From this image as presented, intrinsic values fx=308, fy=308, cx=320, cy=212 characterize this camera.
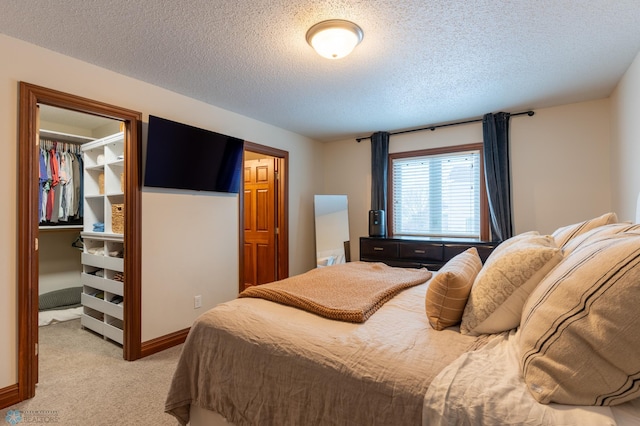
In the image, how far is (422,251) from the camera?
3729mm

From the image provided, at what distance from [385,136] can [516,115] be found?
159cm

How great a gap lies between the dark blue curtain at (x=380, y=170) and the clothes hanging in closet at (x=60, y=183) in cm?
394

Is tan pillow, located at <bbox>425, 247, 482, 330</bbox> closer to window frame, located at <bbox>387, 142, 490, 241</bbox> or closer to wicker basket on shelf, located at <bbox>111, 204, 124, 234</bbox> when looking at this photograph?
window frame, located at <bbox>387, 142, 490, 241</bbox>

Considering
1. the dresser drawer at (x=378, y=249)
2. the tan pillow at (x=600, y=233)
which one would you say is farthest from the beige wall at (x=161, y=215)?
the tan pillow at (x=600, y=233)

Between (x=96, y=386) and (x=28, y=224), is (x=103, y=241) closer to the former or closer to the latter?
(x=28, y=224)

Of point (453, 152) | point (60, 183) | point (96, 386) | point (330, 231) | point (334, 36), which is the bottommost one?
point (96, 386)

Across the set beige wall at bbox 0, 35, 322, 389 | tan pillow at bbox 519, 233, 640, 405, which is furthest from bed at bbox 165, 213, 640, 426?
beige wall at bbox 0, 35, 322, 389

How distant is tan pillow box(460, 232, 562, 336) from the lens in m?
1.17

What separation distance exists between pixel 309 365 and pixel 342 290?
0.71m

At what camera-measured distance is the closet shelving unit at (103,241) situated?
9.96 ft

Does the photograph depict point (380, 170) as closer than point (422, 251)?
No

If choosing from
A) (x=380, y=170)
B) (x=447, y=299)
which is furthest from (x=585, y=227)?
(x=380, y=170)

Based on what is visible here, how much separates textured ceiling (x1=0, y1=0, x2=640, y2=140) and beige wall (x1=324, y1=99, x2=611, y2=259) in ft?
0.76

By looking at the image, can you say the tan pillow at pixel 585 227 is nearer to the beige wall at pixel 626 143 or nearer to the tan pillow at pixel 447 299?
the tan pillow at pixel 447 299
